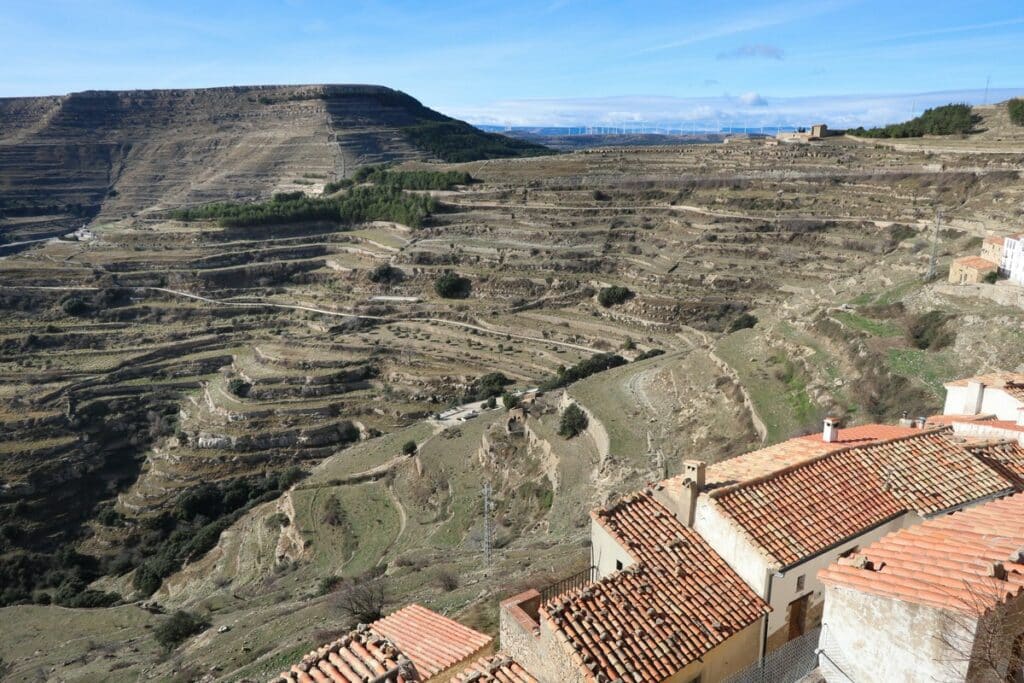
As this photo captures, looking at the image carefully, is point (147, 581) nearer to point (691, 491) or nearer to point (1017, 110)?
point (691, 491)

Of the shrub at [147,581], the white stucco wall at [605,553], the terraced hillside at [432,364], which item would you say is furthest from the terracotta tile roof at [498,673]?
the shrub at [147,581]

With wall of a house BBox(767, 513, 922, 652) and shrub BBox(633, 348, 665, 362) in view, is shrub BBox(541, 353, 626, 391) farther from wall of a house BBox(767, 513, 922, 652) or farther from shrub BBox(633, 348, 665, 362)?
wall of a house BBox(767, 513, 922, 652)

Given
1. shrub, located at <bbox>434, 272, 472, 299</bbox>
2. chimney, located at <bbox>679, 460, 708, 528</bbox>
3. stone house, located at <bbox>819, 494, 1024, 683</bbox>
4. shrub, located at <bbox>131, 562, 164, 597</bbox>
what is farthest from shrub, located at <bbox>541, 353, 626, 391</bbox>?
stone house, located at <bbox>819, 494, 1024, 683</bbox>

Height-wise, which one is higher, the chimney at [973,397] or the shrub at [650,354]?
the chimney at [973,397]

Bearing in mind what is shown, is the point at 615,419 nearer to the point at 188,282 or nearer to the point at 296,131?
the point at 188,282

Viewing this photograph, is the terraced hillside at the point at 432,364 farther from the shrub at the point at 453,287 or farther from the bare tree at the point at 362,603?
the bare tree at the point at 362,603

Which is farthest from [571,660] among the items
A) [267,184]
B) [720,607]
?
[267,184]
